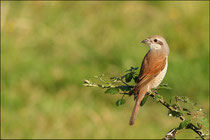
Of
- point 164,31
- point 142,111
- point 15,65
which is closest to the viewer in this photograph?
point 142,111

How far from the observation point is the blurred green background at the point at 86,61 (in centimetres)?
667

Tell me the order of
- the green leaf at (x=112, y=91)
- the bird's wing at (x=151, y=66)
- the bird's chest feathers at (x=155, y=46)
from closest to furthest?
the green leaf at (x=112, y=91) → the bird's wing at (x=151, y=66) → the bird's chest feathers at (x=155, y=46)

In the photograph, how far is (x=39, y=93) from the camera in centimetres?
736

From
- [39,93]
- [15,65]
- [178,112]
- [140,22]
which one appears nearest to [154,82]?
[178,112]

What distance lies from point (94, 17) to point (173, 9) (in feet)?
5.31

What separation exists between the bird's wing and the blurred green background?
2.42 m

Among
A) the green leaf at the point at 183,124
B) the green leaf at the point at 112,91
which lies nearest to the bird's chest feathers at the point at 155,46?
the green leaf at the point at 112,91

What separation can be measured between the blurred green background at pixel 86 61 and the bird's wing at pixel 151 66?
2.42 metres

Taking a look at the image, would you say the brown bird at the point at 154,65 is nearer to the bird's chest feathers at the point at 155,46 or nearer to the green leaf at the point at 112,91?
the bird's chest feathers at the point at 155,46

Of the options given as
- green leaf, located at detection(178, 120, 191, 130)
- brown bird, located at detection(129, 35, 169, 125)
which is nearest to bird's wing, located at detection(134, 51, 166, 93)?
brown bird, located at detection(129, 35, 169, 125)

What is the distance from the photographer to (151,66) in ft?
A: 13.2

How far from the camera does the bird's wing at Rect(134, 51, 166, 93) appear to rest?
3856 mm

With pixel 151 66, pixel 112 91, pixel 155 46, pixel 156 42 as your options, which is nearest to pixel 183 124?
pixel 112 91

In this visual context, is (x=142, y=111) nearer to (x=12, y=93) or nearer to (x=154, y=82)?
(x=12, y=93)
